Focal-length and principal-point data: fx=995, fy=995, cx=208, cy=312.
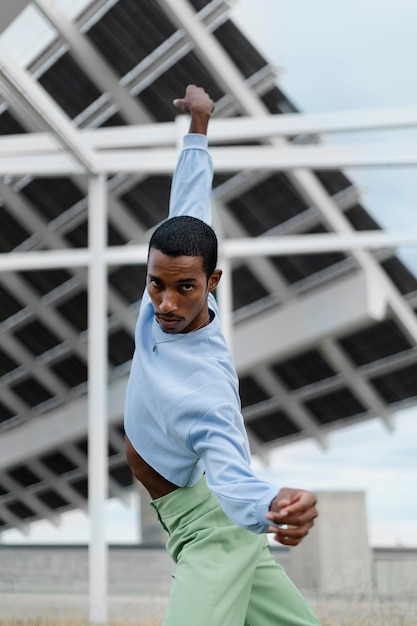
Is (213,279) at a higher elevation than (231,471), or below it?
higher

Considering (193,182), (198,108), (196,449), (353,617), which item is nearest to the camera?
(196,449)

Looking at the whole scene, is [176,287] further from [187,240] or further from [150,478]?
[150,478]

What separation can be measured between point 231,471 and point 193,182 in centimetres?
105

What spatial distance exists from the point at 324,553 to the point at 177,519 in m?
10.8

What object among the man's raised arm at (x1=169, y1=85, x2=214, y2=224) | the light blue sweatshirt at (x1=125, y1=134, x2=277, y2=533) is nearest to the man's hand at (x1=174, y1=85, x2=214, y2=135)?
the man's raised arm at (x1=169, y1=85, x2=214, y2=224)

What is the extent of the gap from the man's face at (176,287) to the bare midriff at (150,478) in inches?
15.0

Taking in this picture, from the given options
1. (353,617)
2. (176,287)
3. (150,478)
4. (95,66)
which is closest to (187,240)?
(176,287)

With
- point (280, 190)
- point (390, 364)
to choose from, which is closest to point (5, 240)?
point (280, 190)

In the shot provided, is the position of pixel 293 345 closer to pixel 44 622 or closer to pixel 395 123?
pixel 395 123

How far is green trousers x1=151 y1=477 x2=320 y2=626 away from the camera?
2129mm

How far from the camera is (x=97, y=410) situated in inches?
391

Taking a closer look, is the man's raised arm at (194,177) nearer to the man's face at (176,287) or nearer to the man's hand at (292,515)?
the man's face at (176,287)

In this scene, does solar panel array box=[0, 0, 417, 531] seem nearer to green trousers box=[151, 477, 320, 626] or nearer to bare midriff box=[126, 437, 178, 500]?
bare midriff box=[126, 437, 178, 500]

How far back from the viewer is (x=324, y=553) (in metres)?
12.7
